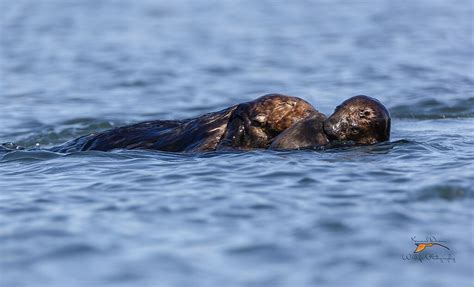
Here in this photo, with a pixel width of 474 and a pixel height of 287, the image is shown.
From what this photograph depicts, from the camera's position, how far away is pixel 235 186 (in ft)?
25.5

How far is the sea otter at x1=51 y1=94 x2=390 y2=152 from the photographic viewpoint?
877 centimetres

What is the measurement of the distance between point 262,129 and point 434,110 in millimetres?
4154

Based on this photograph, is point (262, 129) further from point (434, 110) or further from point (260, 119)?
point (434, 110)

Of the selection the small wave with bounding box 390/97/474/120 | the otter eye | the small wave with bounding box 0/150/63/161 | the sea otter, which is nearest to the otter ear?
the sea otter

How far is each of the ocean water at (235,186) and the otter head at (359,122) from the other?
0.44 feet

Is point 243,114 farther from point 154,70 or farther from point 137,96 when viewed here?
point 154,70

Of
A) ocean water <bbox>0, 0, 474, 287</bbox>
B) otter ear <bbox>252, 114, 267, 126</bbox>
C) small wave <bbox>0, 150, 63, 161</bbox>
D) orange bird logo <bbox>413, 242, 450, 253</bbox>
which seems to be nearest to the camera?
ocean water <bbox>0, 0, 474, 287</bbox>

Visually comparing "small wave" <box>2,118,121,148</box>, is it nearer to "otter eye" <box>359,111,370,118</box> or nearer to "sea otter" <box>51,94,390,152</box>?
"sea otter" <box>51,94,390,152</box>

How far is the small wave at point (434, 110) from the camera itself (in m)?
12.3

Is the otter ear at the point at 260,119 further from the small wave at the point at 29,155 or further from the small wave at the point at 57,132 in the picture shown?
the small wave at the point at 57,132

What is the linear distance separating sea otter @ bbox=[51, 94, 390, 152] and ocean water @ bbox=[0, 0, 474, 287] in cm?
20

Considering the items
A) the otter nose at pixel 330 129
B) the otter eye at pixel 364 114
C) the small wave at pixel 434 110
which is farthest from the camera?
the small wave at pixel 434 110

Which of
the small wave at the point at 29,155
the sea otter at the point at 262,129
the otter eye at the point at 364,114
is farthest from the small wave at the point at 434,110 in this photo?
the small wave at the point at 29,155

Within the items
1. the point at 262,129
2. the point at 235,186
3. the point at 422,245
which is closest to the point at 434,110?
the point at 262,129
